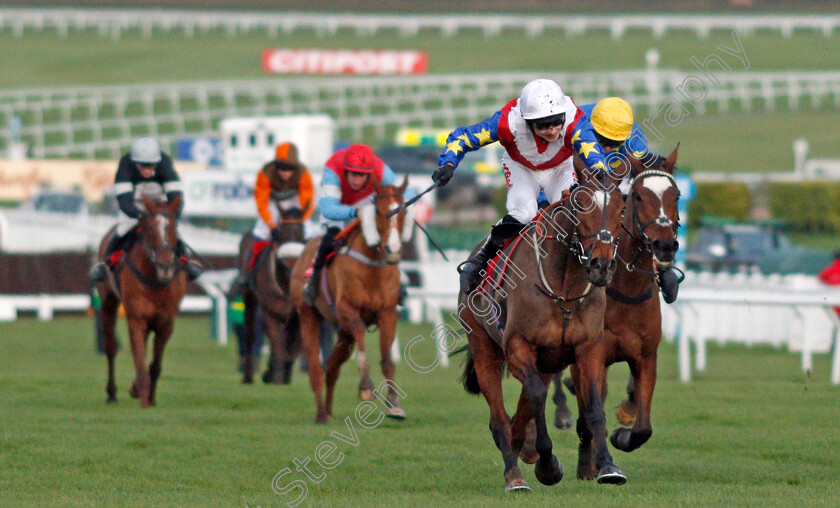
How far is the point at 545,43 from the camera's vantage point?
2028 inches

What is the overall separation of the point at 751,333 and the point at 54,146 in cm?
2384

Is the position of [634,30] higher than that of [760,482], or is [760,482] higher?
[634,30]

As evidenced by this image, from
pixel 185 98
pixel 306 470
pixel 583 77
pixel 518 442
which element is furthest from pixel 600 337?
pixel 185 98

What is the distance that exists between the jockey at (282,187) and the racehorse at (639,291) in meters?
5.40

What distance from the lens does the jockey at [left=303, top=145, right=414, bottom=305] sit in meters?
10.2

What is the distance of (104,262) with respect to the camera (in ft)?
38.2

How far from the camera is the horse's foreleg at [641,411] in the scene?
6.89 m

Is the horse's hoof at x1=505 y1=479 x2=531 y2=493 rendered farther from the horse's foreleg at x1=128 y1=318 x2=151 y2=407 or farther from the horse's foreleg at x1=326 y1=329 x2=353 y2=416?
the horse's foreleg at x1=128 y1=318 x2=151 y2=407

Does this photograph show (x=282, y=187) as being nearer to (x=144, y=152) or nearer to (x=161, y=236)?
(x=144, y=152)

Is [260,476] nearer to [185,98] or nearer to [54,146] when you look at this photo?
[54,146]

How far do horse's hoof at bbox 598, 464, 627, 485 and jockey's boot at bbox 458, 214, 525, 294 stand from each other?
142 centimetres

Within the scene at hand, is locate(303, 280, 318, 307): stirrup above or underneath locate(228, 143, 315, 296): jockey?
underneath

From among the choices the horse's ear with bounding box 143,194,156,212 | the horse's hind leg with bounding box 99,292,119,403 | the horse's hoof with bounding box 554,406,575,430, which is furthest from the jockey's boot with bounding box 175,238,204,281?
the horse's hoof with bounding box 554,406,575,430

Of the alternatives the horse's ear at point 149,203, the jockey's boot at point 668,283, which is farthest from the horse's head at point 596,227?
the horse's ear at point 149,203
